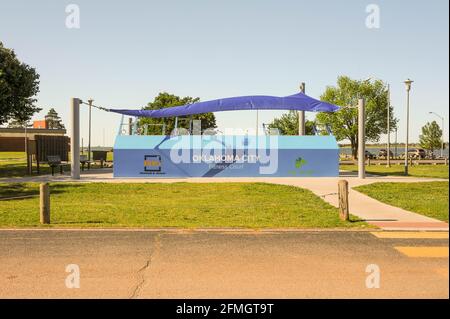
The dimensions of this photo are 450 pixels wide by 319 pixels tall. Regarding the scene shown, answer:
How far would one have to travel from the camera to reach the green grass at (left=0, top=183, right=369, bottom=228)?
38.3ft

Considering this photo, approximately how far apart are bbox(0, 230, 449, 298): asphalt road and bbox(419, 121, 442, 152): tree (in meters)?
86.4

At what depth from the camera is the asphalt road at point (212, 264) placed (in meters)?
6.00

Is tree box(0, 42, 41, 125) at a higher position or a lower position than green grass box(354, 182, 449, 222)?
higher

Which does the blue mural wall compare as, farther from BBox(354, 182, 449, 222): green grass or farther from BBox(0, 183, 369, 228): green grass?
BBox(354, 182, 449, 222): green grass

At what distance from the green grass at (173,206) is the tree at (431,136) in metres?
78.2

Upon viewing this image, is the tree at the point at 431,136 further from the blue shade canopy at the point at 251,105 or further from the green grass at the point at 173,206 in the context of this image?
the green grass at the point at 173,206

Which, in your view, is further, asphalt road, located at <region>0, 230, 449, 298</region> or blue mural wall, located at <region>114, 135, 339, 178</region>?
blue mural wall, located at <region>114, 135, 339, 178</region>

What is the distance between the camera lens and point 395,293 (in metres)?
5.75

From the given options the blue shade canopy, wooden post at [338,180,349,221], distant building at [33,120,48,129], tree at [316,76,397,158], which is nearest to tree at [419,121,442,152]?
tree at [316,76,397,158]

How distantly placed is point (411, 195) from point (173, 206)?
10.0m

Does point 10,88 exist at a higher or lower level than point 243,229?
higher
